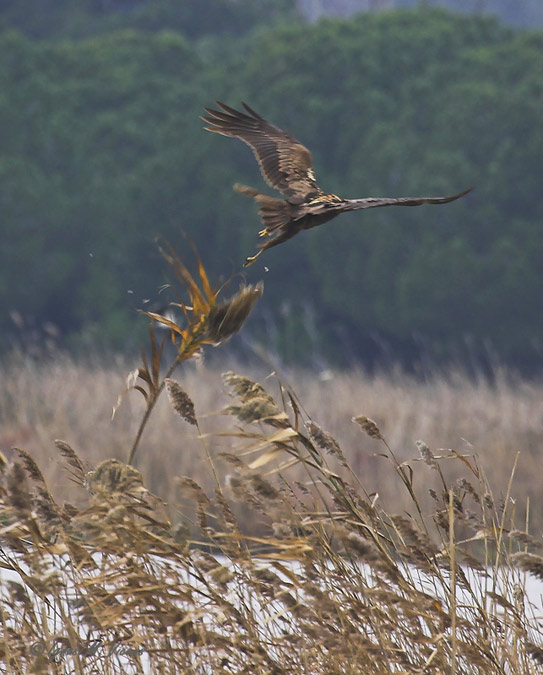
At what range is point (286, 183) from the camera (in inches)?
96.7

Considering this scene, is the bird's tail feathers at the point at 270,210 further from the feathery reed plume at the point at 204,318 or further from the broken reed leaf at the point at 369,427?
the broken reed leaf at the point at 369,427

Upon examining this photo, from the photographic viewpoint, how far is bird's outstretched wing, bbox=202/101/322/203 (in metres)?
2.40

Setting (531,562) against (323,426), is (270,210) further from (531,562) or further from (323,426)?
(323,426)

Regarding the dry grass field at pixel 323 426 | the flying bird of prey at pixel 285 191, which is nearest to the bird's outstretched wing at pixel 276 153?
the flying bird of prey at pixel 285 191

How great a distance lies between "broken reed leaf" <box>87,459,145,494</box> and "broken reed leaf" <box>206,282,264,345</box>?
283 millimetres

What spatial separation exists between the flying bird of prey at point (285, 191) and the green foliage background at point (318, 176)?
11.2 metres

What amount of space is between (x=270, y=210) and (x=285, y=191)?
35 cm

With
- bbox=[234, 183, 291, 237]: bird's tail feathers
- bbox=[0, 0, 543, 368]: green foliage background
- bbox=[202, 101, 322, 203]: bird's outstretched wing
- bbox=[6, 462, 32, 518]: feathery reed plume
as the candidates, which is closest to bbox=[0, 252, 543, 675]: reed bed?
bbox=[6, 462, 32, 518]: feathery reed plume

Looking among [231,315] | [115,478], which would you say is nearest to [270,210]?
[231,315]

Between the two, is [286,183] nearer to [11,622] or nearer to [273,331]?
[11,622]

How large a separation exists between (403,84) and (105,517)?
1437cm

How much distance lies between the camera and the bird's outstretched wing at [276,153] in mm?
2396

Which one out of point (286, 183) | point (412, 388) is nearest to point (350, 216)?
point (412, 388)

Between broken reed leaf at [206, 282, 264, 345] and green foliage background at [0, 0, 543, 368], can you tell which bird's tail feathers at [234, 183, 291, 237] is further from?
green foliage background at [0, 0, 543, 368]
